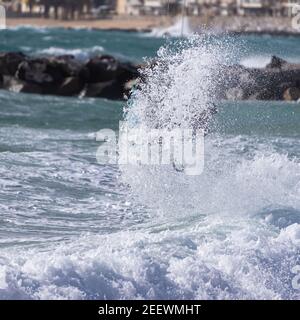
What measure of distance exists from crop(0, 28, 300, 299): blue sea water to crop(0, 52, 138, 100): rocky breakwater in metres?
7.70

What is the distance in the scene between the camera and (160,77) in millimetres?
12383

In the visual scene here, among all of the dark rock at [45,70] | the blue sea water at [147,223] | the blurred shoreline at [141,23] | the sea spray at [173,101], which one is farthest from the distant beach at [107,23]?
the sea spray at [173,101]

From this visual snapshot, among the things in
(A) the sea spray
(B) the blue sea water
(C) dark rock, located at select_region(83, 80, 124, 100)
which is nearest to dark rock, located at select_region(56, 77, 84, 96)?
(C) dark rock, located at select_region(83, 80, 124, 100)

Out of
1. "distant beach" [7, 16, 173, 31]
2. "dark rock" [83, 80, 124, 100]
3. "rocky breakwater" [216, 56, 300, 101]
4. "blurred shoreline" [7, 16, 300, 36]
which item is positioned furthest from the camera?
"distant beach" [7, 16, 173, 31]

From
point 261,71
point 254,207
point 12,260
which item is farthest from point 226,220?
point 261,71

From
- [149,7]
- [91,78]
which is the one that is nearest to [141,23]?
[149,7]

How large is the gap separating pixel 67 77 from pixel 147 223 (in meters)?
14.3

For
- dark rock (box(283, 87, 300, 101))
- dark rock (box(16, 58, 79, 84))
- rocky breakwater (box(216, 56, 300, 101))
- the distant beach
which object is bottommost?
the distant beach

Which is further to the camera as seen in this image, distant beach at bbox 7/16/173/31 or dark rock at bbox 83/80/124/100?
distant beach at bbox 7/16/173/31

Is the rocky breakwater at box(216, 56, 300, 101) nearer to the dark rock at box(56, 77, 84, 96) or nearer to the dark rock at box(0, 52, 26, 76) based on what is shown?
the dark rock at box(56, 77, 84, 96)

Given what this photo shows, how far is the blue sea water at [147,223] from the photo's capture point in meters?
7.55

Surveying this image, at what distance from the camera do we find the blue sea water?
7.55 m

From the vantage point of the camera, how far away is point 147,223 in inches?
368

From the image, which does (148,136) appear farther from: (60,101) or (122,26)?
(122,26)
